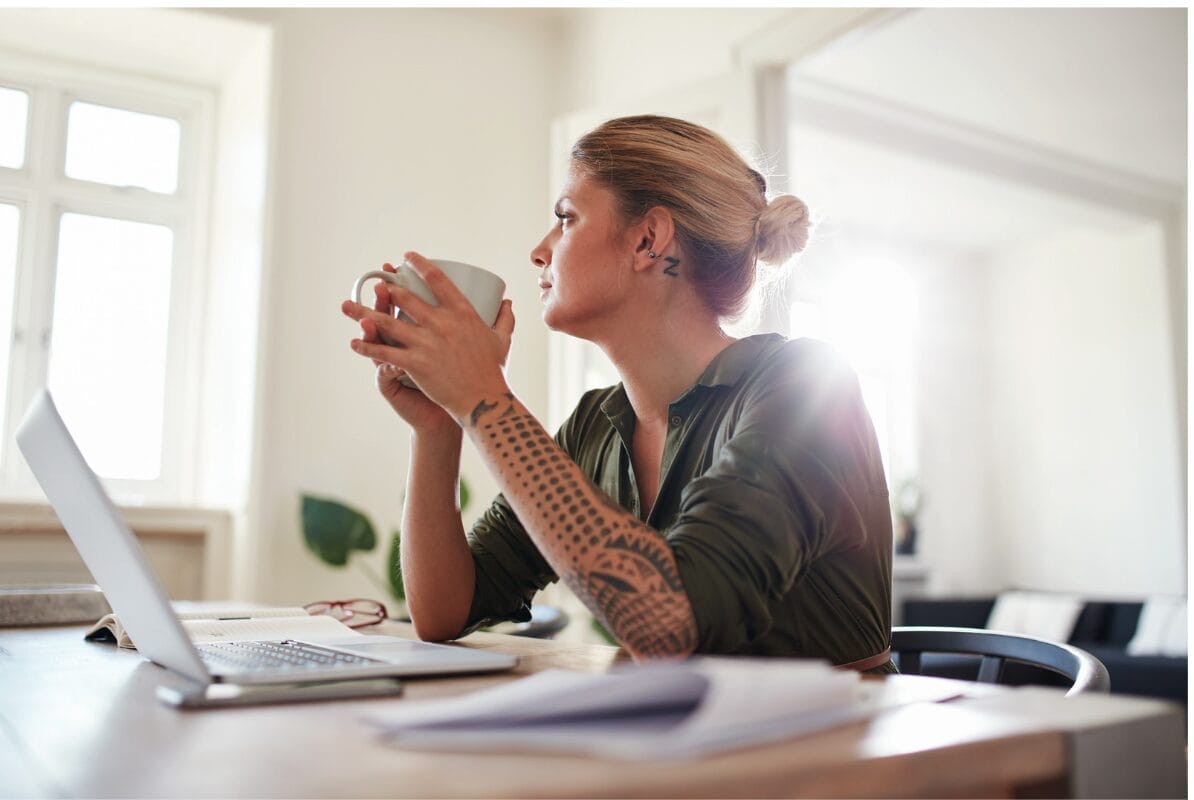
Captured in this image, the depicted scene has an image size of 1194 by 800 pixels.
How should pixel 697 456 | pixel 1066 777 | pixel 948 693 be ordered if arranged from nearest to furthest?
pixel 1066 777, pixel 948 693, pixel 697 456

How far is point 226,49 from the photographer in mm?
3719

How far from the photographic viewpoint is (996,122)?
5.63 m

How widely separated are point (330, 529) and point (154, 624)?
101 inches

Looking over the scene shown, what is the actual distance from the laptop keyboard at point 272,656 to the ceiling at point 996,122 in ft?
8.87

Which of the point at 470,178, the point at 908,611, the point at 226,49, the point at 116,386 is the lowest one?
the point at 908,611

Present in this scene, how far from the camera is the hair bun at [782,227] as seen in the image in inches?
55.7

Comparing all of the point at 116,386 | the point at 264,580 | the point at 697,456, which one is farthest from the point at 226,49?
the point at 697,456

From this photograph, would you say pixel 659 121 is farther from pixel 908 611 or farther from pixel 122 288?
pixel 908 611

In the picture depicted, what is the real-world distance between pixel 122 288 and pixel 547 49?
1890mm

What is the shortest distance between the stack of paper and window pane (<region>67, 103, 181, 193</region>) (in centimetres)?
370

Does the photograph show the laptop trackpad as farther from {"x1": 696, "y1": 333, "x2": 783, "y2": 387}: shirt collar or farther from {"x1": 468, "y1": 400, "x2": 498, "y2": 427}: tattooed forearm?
{"x1": 696, "y1": 333, "x2": 783, "y2": 387}: shirt collar

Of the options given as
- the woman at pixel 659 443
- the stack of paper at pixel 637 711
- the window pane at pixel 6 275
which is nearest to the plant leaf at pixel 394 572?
the window pane at pixel 6 275

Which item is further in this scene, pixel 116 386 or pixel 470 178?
pixel 470 178

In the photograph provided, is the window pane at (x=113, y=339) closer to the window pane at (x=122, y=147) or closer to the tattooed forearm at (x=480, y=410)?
the window pane at (x=122, y=147)
